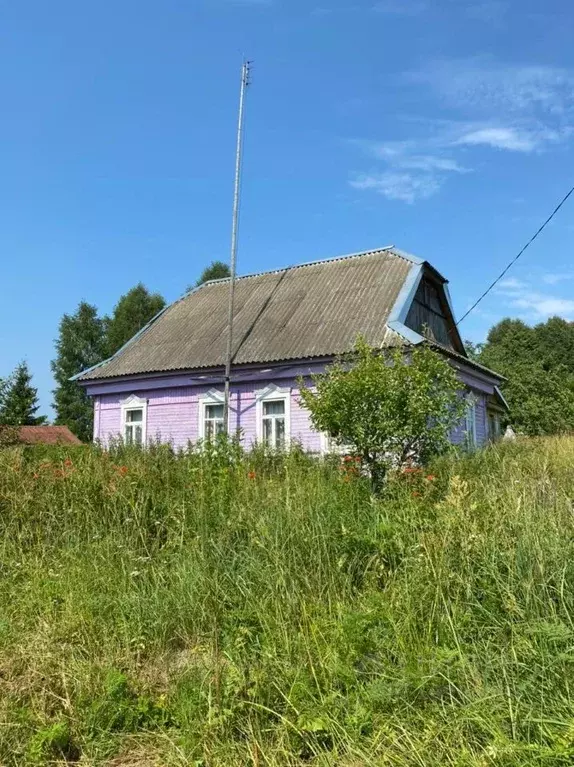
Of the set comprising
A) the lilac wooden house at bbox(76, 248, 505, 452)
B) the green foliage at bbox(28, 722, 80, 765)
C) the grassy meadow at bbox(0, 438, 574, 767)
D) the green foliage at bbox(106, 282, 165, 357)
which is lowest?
the green foliage at bbox(28, 722, 80, 765)

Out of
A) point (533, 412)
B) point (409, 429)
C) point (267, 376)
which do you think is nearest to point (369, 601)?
point (409, 429)

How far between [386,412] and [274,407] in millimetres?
9798

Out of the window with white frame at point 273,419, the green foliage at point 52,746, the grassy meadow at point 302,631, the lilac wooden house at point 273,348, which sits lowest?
the green foliage at point 52,746

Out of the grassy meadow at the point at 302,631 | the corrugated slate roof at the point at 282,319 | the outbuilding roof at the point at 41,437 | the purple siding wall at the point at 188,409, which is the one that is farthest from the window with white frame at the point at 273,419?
the grassy meadow at the point at 302,631

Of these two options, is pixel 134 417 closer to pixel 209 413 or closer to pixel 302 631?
pixel 209 413

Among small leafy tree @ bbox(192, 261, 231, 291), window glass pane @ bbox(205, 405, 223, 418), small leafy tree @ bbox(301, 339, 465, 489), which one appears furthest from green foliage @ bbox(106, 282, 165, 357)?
small leafy tree @ bbox(301, 339, 465, 489)

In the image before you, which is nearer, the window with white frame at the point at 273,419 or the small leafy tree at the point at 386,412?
the small leafy tree at the point at 386,412

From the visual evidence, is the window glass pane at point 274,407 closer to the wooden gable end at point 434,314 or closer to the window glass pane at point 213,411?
the window glass pane at point 213,411

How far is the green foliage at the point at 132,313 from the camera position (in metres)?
49.3

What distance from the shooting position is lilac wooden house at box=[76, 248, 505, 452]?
15.3 metres

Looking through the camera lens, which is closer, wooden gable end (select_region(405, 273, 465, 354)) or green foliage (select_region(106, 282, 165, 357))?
wooden gable end (select_region(405, 273, 465, 354))

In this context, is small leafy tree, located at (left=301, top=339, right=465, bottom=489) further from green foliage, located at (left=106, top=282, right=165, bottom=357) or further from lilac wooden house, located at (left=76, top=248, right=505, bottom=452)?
green foliage, located at (left=106, top=282, right=165, bottom=357)

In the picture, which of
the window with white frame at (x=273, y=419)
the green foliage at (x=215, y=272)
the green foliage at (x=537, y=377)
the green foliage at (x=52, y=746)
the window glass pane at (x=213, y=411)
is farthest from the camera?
the green foliage at (x=215, y=272)

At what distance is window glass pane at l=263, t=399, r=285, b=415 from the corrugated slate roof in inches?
48.5
